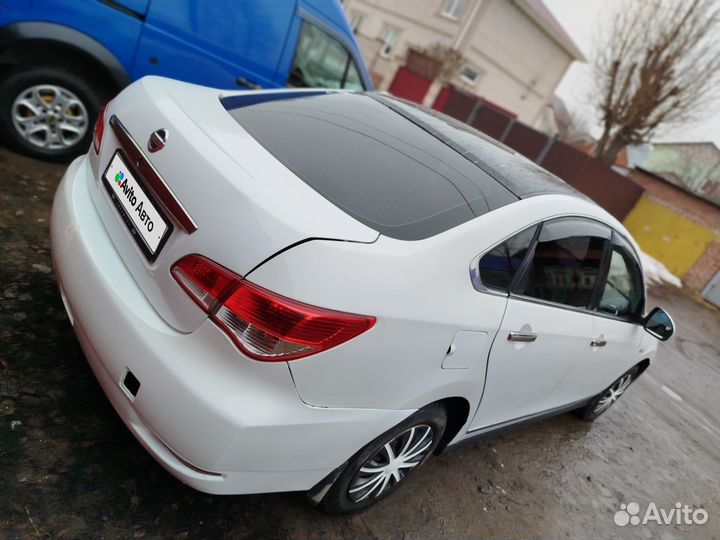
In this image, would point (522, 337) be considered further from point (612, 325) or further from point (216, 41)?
point (216, 41)

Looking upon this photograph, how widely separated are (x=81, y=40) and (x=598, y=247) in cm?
362

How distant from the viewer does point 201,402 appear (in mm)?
1327

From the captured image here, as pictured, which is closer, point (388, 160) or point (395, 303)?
point (395, 303)

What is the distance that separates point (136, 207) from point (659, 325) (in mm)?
3020

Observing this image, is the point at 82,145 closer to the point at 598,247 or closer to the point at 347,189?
the point at 347,189

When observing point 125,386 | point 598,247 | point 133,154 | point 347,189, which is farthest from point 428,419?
point 133,154

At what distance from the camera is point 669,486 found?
3467mm

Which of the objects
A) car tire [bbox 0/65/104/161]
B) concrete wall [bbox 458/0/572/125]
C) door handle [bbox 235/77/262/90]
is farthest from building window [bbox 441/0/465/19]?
car tire [bbox 0/65/104/161]

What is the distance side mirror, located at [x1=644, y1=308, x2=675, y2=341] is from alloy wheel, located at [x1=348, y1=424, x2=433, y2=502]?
1.81 metres

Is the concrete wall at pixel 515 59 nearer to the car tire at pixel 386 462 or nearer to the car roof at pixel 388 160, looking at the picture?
the car roof at pixel 388 160

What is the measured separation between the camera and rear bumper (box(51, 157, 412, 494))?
1.34 meters

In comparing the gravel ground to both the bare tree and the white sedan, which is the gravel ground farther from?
the bare tree

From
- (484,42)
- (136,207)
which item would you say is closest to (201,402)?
(136,207)

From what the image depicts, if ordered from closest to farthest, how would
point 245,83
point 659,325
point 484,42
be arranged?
point 659,325 → point 245,83 → point 484,42
